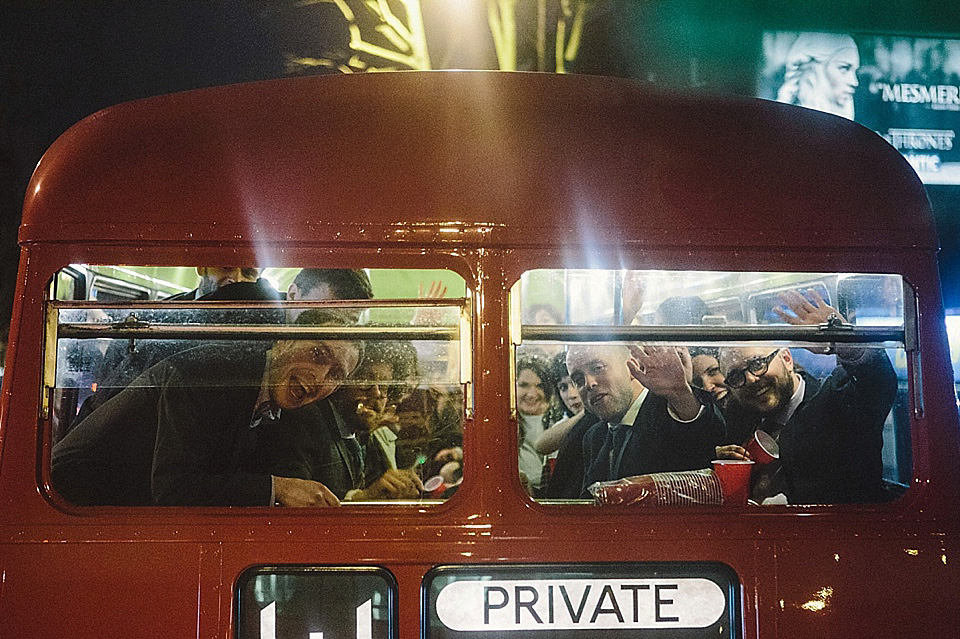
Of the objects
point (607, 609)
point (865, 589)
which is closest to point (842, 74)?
point (865, 589)

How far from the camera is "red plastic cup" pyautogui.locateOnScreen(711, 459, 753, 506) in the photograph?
108 inches

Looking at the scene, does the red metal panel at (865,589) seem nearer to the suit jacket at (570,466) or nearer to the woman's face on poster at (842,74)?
the suit jacket at (570,466)

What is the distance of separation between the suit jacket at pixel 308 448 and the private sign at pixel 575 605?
2.10 ft

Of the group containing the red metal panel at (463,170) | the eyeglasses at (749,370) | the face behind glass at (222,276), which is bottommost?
the eyeglasses at (749,370)

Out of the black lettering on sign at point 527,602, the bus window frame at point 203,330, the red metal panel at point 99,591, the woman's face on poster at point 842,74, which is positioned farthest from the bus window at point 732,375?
the woman's face on poster at point 842,74

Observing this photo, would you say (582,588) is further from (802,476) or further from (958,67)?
(958,67)

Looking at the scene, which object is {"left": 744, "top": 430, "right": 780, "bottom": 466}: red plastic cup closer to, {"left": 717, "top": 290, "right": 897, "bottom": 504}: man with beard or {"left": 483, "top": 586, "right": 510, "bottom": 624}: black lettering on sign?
{"left": 717, "top": 290, "right": 897, "bottom": 504}: man with beard

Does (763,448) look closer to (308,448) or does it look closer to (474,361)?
(474,361)

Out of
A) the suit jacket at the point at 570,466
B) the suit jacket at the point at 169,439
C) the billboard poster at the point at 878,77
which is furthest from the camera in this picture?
the billboard poster at the point at 878,77

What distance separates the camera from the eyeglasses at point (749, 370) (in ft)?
9.25

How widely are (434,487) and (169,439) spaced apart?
1.01 metres

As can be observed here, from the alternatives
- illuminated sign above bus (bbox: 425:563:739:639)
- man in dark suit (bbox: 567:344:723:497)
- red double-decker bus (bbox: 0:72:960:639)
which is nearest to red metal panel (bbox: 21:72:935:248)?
red double-decker bus (bbox: 0:72:960:639)

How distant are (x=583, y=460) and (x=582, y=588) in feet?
2.19

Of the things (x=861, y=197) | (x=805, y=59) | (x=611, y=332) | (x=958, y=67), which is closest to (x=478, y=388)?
(x=611, y=332)
